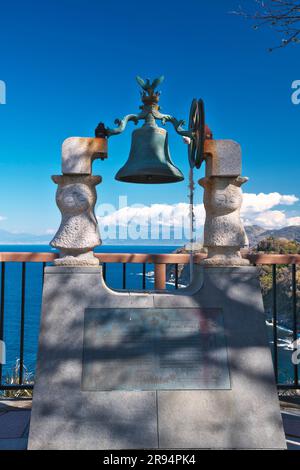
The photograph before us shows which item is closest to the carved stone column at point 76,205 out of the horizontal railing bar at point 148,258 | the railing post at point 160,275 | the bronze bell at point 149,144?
the bronze bell at point 149,144

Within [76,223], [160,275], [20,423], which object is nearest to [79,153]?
[76,223]

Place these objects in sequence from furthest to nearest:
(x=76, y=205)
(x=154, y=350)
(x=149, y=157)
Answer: (x=149, y=157) → (x=76, y=205) → (x=154, y=350)

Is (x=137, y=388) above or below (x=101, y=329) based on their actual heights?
below

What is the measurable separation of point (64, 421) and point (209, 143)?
2.52 m

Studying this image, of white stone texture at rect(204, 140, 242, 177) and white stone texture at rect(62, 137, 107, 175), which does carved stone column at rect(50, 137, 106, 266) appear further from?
white stone texture at rect(204, 140, 242, 177)

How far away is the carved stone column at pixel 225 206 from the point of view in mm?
3256

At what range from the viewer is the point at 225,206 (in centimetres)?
327

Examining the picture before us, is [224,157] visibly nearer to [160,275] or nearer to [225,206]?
[225,206]

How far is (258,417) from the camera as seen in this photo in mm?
2758

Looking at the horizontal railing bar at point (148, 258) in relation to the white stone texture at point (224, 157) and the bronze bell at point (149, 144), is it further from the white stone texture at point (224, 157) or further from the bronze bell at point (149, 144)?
the white stone texture at point (224, 157)

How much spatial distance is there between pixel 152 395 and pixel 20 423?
1.31 meters

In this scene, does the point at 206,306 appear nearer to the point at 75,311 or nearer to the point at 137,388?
the point at 137,388

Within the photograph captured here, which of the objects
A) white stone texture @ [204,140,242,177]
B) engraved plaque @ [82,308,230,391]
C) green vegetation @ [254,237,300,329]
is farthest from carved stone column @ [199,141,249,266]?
green vegetation @ [254,237,300,329]

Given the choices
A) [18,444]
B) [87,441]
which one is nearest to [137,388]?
[87,441]
